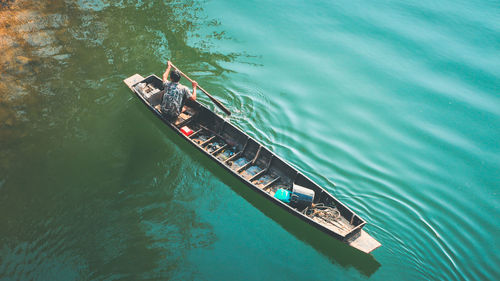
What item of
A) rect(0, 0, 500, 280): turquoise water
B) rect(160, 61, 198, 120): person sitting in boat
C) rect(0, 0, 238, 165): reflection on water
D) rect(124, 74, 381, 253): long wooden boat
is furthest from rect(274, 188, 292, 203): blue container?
rect(0, 0, 238, 165): reflection on water

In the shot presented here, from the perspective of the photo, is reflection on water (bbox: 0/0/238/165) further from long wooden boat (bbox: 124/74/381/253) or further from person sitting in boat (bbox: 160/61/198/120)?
person sitting in boat (bbox: 160/61/198/120)

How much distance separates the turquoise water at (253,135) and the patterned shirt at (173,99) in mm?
1126

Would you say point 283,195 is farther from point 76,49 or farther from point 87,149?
point 76,49

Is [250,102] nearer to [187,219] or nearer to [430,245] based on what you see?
[187,219]

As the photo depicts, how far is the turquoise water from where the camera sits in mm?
8594

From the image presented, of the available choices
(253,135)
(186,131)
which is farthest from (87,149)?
(253,135)

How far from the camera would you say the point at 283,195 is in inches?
356

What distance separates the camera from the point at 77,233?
8703 mm

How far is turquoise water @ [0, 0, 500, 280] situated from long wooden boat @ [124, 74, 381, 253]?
0.69 metres

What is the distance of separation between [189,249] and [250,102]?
20.6 feet

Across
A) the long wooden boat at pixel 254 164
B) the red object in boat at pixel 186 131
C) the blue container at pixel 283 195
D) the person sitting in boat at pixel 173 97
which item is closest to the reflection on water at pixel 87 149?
the red object in boat at pixel 186 131

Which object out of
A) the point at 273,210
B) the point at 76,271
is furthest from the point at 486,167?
the point at 76,271

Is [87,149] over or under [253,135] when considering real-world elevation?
under

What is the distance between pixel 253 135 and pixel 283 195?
9.87 feet
